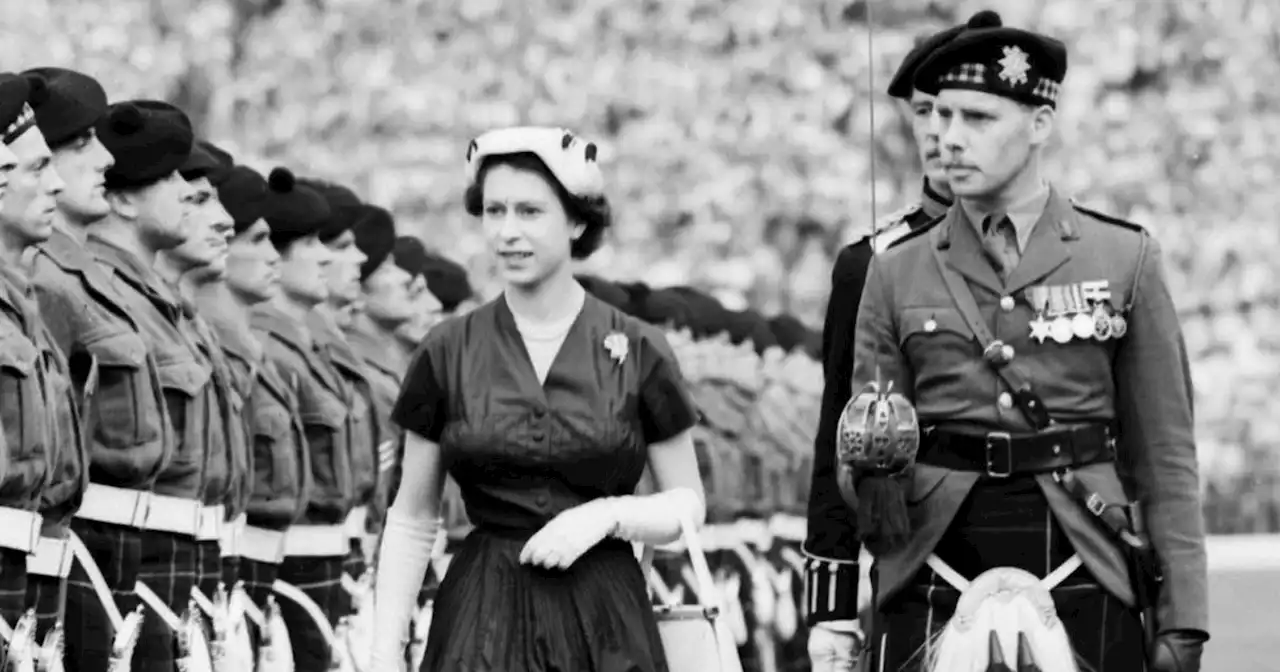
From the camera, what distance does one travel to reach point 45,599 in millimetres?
10438

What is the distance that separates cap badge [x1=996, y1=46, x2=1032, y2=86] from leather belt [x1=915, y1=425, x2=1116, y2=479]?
743 mm

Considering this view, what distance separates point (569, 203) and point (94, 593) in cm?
307

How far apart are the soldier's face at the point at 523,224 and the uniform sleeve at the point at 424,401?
0.26 meters

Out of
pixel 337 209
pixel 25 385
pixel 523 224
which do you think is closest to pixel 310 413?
pixel 337 209

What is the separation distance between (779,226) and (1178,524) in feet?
74.0

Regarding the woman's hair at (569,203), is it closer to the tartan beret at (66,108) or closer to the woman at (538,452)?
the woman at (538,452)

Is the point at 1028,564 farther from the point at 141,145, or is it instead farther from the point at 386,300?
the point at 386,300

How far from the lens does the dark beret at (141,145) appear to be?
40.0ft

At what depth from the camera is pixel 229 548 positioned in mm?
12789

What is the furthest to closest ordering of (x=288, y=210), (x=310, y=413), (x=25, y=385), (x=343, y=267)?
(x=343, y=267), (x=288, y=210), (x=310, y=413), (x=25, y=385)

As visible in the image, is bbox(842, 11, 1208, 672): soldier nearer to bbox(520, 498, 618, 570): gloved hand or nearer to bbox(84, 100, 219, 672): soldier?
bbox(520, 498, 618, 570): gloved hand

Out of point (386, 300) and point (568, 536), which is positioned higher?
point (386, 300)

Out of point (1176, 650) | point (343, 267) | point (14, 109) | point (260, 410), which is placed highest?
point (343, 267)

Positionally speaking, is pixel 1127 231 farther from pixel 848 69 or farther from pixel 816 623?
pixel 848 69
